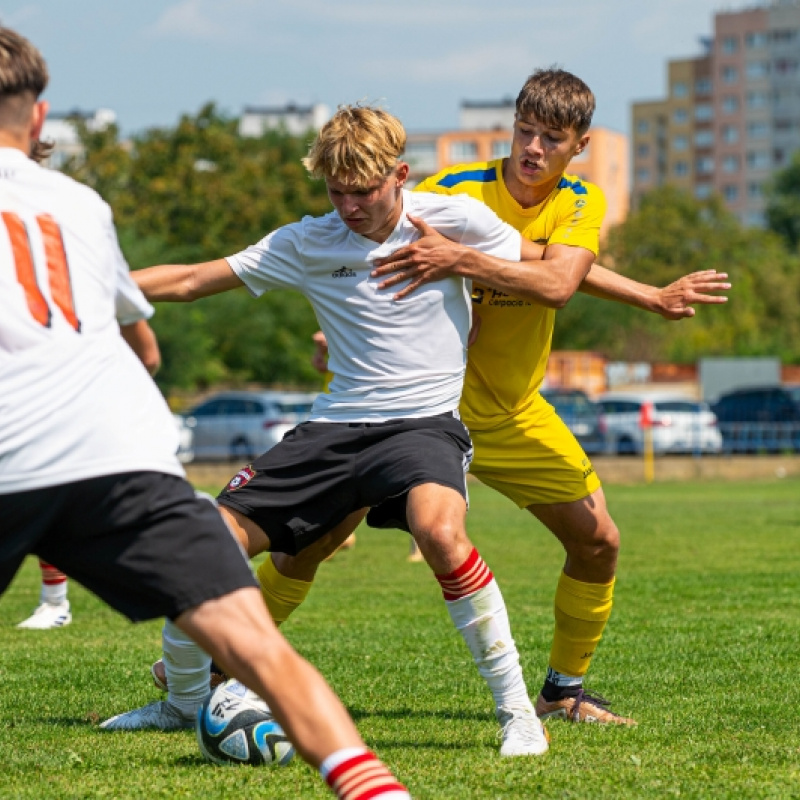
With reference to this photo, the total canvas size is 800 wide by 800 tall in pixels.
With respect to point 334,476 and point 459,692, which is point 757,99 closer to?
point 459,692

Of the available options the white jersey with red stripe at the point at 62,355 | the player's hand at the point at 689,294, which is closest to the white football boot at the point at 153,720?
the white jersey with red stripe at the point at 62,355

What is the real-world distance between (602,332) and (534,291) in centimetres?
6620

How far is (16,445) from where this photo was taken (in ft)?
11.9

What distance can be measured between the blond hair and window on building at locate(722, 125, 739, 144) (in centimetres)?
15091

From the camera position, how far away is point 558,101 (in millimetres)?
6066

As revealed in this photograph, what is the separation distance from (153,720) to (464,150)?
438ft

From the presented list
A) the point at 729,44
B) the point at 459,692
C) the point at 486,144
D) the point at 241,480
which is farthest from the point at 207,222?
the point at 729,44

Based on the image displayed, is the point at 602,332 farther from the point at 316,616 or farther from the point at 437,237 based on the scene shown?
the point at 437,237

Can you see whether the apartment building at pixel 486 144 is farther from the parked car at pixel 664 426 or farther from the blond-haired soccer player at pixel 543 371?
the blond-haired soccer player at pixel 543 371

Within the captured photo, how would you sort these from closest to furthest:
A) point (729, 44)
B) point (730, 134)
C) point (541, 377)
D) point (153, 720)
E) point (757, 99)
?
point (153, 720) → point (541, 377) → point (757, 99) → point (729, 44) → point (730, 134)

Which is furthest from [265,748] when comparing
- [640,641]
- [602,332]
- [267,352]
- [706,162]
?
[706,162]

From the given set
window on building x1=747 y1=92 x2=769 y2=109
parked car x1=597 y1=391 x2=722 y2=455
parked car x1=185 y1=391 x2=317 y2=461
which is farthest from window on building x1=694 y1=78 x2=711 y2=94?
parked car x1=185 y1=391 x2=317 y2=461

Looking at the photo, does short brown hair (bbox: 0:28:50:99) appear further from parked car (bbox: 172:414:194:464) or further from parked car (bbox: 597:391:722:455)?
parked car (bbox: 597:391:722:455)

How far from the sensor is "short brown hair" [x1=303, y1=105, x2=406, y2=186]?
5176 mm
